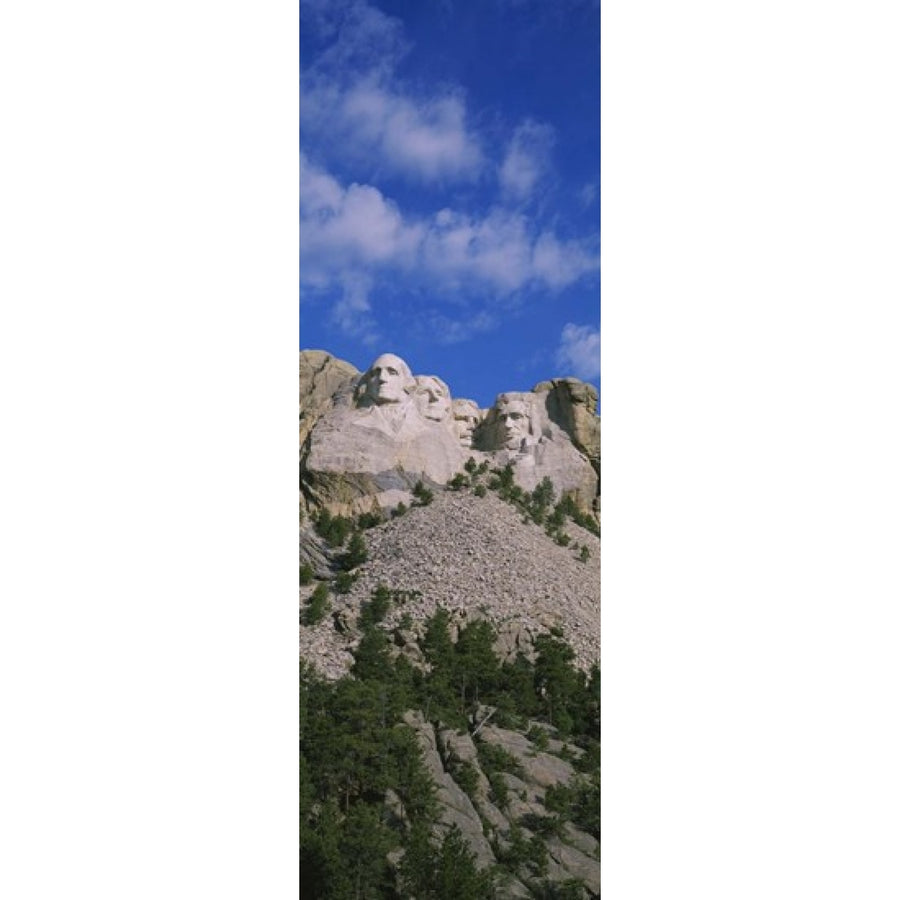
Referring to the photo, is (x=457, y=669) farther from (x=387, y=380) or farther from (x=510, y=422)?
(x=510, y=422)

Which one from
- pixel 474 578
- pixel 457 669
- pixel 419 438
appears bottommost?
pixel 457 669

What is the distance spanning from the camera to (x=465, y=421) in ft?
28.8

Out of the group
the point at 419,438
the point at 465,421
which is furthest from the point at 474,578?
the point at 419,438

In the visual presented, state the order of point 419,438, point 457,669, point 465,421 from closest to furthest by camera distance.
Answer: point 457,669, point 465,421, point 419,438

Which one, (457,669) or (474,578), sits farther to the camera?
(474,578)

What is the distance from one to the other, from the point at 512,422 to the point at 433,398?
140 cm

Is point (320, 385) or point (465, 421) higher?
point (320, 385)

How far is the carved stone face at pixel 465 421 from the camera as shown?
328 inches

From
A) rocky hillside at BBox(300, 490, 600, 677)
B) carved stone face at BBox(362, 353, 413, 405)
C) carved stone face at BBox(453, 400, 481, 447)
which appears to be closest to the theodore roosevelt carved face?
carved stone face at BBox(453, 400, 481, 447)

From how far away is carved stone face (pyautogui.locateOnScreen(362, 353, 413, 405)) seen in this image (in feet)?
22.0
